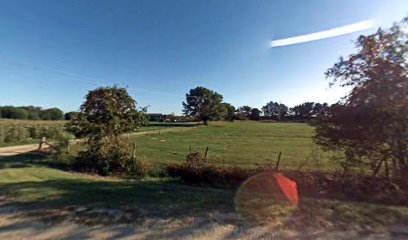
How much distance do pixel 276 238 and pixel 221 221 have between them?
1.19 m

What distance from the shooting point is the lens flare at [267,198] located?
239 inches

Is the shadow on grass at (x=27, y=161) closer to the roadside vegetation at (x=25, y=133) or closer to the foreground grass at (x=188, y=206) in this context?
the foreground grass at (x=188, y=206)

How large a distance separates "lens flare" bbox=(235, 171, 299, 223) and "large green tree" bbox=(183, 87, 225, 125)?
243 ft

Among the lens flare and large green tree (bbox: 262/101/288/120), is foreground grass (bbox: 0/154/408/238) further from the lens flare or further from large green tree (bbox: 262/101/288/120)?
large green tree (bbox: 262/101/288/120)

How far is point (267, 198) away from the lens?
744 centimetres

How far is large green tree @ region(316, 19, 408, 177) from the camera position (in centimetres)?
771

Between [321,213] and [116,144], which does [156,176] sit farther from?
[321,213]

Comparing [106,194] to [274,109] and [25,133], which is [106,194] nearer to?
[25,133]

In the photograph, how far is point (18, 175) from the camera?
11.1 meters

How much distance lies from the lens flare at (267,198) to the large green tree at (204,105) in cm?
7407

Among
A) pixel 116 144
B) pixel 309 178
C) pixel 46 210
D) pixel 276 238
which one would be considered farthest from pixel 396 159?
pixel 116 144

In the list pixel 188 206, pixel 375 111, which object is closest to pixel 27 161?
pixel 188 206

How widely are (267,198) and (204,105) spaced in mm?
82213

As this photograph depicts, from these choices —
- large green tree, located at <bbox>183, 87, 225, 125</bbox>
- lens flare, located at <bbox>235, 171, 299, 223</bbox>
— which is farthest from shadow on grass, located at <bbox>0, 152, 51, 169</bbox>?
large green tree, located at <bbox>183, 87, 225, 125</bbox>
